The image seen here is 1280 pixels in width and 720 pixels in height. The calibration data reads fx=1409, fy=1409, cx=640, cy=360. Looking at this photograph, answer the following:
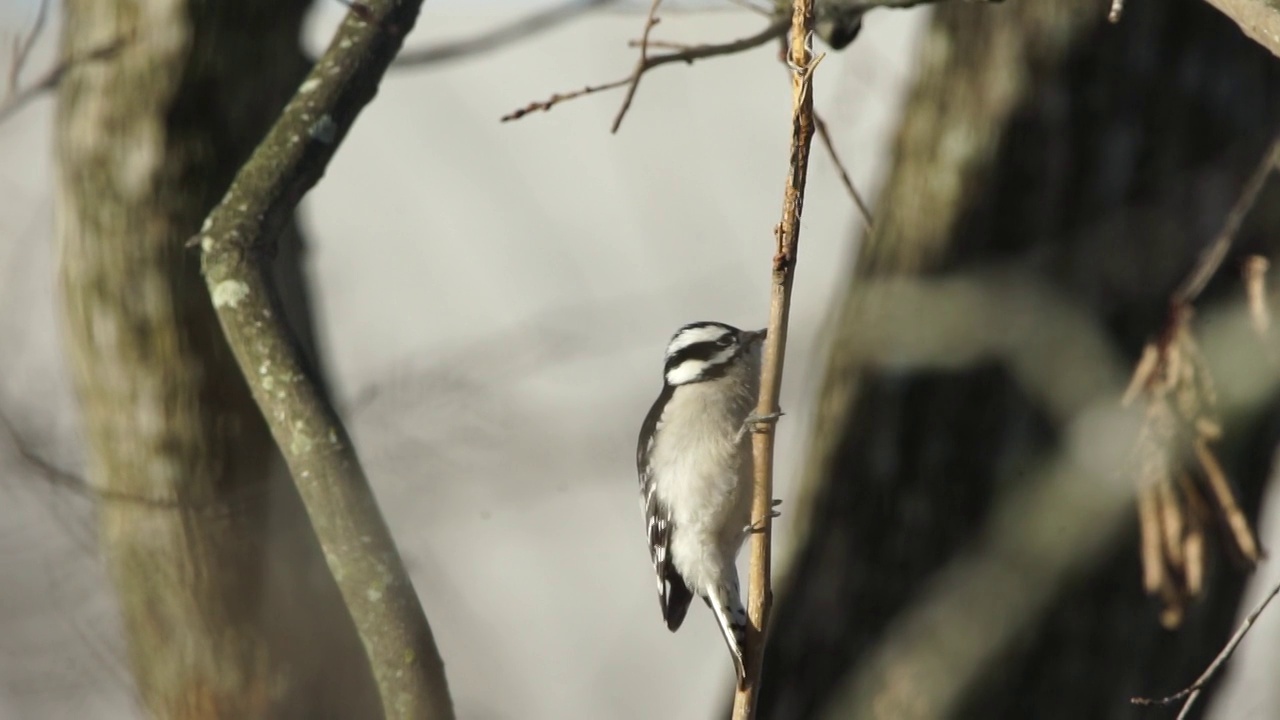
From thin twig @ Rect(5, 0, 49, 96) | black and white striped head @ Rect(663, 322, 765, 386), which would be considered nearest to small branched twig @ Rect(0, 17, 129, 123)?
thin twig @ Rect(5, 0, 49, 96)

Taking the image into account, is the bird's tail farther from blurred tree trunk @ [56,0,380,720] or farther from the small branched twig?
the small branched twig

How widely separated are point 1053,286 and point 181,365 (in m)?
2.73

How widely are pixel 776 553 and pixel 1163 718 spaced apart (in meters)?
1.36

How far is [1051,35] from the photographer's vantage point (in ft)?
14.4

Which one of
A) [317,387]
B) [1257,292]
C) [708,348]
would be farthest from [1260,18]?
[708,348]

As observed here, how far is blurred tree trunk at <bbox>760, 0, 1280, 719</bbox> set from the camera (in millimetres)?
4332

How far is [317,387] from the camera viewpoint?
290 cm

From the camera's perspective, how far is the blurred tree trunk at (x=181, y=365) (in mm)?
4391

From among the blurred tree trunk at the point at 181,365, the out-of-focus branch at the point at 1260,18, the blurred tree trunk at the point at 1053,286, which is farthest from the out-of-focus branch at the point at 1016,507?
the out-of-focus branch at the point at 1260,18

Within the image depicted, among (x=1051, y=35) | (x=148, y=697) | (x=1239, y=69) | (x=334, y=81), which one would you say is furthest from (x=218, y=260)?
(x=1239, y=69)

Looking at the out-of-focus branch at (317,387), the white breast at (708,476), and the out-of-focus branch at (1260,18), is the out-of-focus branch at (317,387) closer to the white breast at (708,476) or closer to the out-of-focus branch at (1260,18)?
the white breast at (708,476)

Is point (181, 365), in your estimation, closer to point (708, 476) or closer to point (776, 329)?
point (708, 476)

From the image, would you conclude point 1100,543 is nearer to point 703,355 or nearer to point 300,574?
point 703,355

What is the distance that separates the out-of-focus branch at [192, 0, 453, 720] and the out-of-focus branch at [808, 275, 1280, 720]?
196 cm
